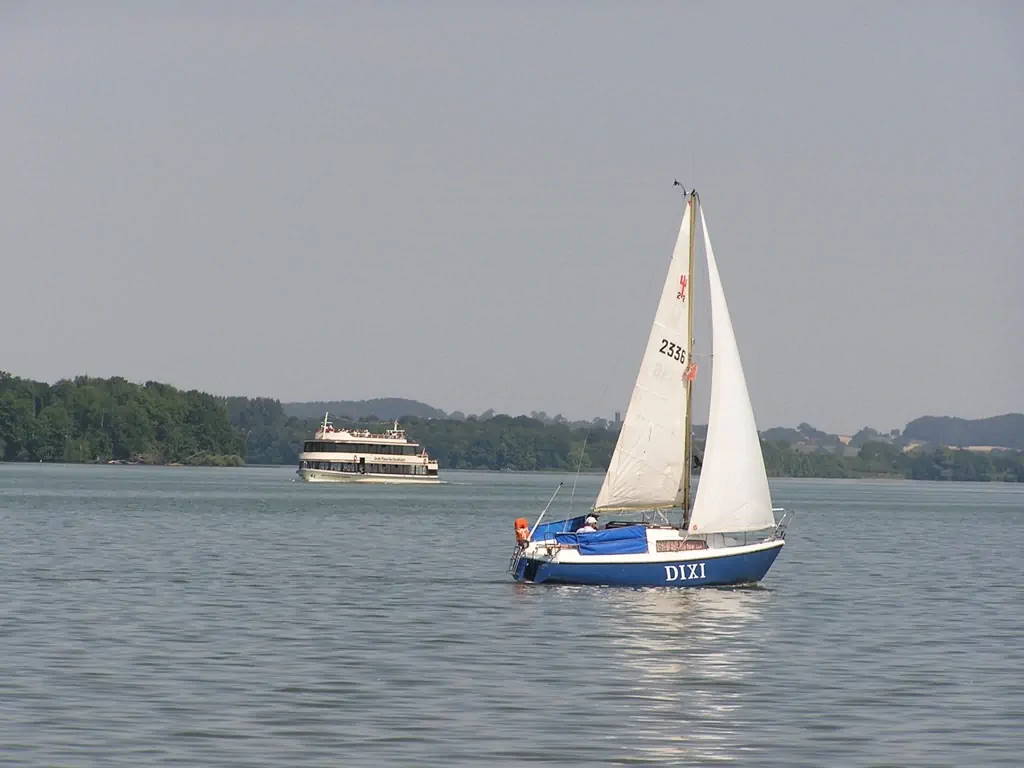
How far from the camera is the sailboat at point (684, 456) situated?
61.2 meters

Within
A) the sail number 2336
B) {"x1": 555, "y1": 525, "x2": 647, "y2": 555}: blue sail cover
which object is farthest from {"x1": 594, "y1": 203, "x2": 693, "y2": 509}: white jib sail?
{"x1": 555, "y1": 525, "x2": 647, "y2": 555}: blue sail cover

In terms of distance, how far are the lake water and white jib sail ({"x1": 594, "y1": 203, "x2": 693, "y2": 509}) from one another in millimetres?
3805

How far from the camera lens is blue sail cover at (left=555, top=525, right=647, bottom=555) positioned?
5950 cm

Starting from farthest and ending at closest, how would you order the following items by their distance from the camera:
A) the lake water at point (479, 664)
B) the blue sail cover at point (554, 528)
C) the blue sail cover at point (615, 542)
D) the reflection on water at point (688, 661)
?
the blue sail cover at point (554, 528) < the blue sail cover at point (615, 542) < the reflection on water at point (688, 661) < the lake water at point (479, 664)

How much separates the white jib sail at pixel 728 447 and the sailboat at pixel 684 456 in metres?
0.03

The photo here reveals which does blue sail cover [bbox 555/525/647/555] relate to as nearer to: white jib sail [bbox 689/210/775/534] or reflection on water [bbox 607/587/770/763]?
reflection on water [bbox 607/587/770/763]

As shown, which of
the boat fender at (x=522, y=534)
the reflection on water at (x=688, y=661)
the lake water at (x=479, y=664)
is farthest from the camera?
the boat fender at (x=522, y=534)

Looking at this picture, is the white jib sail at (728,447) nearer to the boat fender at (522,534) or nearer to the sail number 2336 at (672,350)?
the sail number 2336 at (672,350)

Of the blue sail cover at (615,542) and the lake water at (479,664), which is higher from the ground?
the blue sail cover at (615,542)

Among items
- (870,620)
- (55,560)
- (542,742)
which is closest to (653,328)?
(870,620)

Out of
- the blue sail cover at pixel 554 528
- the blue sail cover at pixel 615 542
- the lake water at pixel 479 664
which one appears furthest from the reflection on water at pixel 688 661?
the blue sail cover at pixel 554 528

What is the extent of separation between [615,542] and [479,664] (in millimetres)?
19062

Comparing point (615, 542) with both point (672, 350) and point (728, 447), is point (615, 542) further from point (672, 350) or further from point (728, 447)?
point (672, 350)

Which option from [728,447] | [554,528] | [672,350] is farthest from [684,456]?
[554,528]
